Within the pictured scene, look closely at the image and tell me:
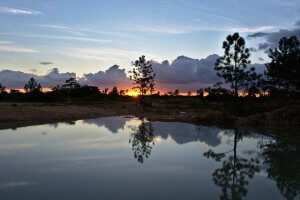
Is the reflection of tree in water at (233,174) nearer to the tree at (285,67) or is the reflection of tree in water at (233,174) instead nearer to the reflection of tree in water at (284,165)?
the reflection of tree in water at (284,165)

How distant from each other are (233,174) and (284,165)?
406cm

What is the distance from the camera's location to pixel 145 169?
17625 millimetres

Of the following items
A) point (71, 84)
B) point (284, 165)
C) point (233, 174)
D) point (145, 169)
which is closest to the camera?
point (233, 174)

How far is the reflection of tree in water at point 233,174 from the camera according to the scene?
13.3m

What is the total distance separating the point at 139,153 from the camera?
74.3 ft

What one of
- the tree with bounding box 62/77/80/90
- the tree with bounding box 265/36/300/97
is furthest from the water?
the tree with bounding box 62/77/80/90

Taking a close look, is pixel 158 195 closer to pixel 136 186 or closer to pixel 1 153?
pixel 136 186

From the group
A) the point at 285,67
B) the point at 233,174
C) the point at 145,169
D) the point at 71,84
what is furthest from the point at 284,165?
the point at 71,84

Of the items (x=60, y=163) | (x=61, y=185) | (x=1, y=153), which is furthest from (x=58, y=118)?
(x=61, y=185)

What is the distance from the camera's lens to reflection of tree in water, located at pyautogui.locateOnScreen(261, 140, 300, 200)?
14.4 m

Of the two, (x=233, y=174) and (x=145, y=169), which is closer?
(x=233, y=174)

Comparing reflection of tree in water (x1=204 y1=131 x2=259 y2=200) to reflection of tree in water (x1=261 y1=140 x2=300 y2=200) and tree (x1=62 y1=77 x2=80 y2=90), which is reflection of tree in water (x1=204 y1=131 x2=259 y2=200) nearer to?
reflection of tree in water (x1=261 y1=140 x2=300 y2=200)

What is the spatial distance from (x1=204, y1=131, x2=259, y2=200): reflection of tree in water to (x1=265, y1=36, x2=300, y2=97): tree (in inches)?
1672

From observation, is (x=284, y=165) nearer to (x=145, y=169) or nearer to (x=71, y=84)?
(x=145, y=169)
